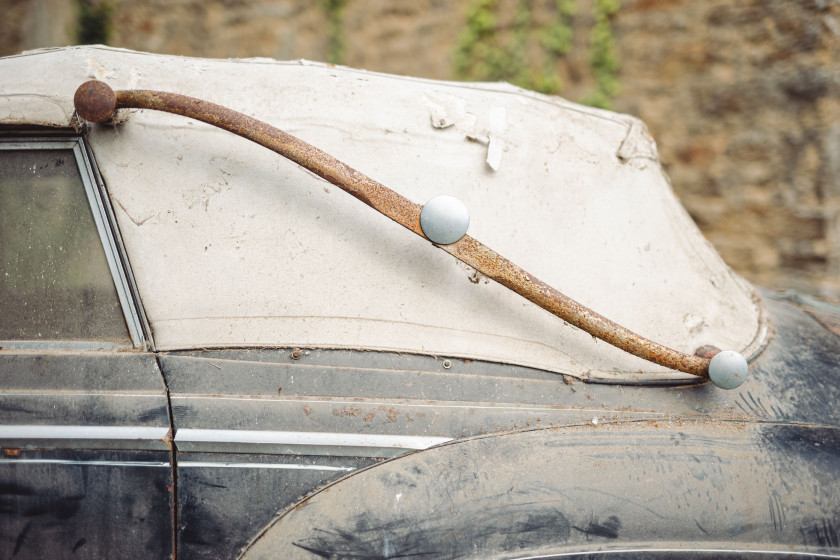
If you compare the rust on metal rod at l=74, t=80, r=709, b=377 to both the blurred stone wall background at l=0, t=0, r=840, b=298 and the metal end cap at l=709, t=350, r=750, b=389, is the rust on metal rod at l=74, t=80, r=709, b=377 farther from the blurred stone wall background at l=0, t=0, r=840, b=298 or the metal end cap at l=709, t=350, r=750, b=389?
the blurred stone wall background at l=0, t=0, r=840, b=298

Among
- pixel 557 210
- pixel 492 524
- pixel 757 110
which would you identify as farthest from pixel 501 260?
pixel 757 110

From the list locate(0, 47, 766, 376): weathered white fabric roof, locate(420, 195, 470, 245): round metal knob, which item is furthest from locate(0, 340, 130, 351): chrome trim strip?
locate(420, 195, 470, 245): round metal knob

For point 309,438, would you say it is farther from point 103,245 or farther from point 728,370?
point 728,370

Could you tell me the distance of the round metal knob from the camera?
1354 mm

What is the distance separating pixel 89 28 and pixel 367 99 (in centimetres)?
→ 613

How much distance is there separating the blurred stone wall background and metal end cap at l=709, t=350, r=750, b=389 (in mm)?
3822

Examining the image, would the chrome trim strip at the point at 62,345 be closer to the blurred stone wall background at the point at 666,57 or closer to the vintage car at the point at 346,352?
the vintage car at the point at 346,352

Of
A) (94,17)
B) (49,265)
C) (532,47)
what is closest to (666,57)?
(532,47)

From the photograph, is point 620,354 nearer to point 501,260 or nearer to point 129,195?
point 501,260

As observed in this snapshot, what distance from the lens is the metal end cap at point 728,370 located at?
1408 mm

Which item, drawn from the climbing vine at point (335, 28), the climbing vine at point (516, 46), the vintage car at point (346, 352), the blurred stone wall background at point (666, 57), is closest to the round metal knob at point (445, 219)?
the vintage car at point (346, 352)

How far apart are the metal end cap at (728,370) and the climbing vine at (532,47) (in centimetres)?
435

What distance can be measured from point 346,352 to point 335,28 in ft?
18.9

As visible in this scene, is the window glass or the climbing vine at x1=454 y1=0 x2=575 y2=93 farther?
the climbing vine at x1=454 y1=0 x2=575 y2=93
